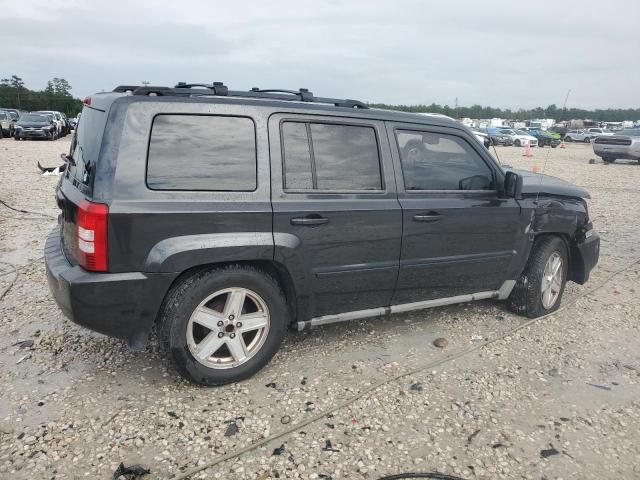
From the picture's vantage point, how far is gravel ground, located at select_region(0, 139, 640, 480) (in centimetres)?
267

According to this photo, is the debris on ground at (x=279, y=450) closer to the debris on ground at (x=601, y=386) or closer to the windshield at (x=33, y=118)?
the debris on ground at (x=601, y=386)

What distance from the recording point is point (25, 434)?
2.78m

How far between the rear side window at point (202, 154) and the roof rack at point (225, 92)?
211mm

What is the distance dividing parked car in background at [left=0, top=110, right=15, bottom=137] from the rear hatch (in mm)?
29580

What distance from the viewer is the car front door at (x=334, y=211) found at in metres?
3.29

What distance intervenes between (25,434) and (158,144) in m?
1.78

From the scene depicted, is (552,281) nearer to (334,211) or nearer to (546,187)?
(546,187)

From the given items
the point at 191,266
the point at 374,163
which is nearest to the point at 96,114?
the point at 191,266

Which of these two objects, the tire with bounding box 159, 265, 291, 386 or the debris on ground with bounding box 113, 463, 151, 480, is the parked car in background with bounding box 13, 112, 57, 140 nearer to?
the tire with bounding box 159, 265, 291, 386

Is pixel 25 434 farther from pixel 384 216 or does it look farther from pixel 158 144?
pixel 384 216

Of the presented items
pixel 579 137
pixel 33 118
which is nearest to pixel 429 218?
pixel 33 118

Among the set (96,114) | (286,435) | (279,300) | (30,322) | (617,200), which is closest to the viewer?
(286,435)

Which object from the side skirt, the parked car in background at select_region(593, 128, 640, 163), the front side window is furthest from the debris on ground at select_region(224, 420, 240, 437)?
the parked car in background at select_region(593, 128, 640, 163)

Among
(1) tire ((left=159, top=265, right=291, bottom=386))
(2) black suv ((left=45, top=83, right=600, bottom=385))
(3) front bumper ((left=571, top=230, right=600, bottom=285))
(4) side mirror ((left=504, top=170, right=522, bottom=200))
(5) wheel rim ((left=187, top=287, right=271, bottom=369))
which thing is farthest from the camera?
(3) front bumper ((left=571, top=230, right=600, bottom=285))
